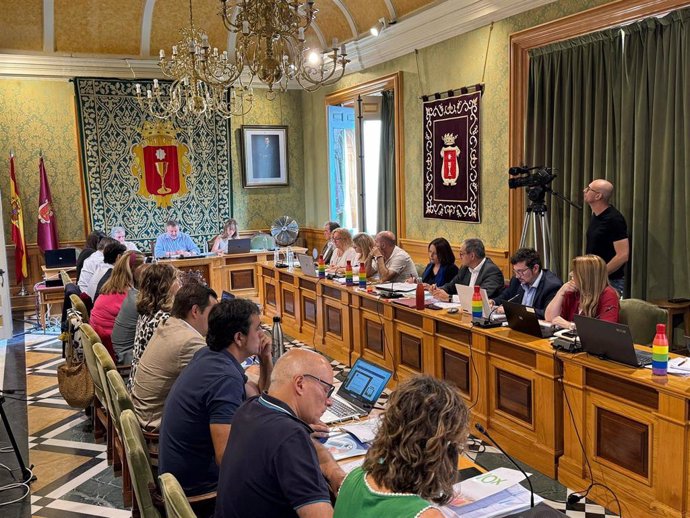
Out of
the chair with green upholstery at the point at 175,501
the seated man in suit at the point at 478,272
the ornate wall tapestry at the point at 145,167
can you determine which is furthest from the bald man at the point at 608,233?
the ornate wall tapestry at the point at 145,167

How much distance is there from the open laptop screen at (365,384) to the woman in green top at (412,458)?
3.90ft

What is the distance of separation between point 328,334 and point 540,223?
7.47 ft

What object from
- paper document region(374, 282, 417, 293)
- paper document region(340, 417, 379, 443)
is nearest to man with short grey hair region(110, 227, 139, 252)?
paper document region(374, 282, 417, 293)

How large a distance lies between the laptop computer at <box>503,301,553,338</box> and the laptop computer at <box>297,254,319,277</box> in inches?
110

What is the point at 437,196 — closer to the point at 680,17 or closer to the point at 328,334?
the point at 328,334

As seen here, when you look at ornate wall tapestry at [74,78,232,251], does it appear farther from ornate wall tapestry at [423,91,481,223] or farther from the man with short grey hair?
ornate wall tapestry at [423,91,481,223]

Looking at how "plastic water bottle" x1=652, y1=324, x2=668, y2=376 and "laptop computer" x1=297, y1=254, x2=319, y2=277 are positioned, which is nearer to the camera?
"plastic water bottle" x1=652, y1=324, x2=668, y2=376

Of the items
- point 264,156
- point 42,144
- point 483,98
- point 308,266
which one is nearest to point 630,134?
point 483,98

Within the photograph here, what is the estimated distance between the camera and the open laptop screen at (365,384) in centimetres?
277

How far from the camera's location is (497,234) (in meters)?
6.43

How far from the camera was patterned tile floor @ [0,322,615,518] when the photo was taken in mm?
3521

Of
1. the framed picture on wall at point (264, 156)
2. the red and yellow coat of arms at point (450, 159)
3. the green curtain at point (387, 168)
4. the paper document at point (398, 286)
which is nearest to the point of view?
the paper document at point (398, 286)

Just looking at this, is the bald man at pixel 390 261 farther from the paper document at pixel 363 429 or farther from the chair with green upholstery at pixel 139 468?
the chair with green upholstery at pixel 139 468

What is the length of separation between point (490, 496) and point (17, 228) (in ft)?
27.8
